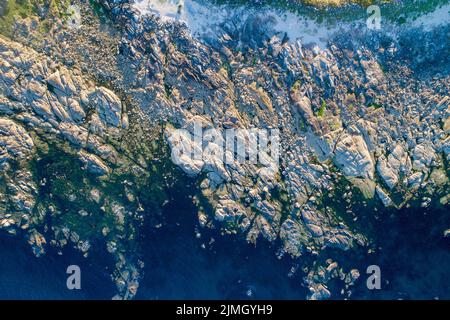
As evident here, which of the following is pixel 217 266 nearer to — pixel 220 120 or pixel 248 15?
pixel 220 120

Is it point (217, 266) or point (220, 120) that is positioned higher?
point (220, 120)

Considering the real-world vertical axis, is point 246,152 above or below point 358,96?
below

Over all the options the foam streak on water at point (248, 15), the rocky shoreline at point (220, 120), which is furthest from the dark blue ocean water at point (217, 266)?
the foam streak on water at point (248, 15)

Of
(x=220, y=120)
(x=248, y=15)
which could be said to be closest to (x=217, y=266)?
(x=220, y=120)

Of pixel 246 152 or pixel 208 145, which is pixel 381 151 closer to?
pixel 246 152

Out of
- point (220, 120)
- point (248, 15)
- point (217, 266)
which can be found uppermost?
point (248, 15)

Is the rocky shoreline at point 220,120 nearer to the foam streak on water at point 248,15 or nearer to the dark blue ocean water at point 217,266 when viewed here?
the foam streak on water at point 248,15

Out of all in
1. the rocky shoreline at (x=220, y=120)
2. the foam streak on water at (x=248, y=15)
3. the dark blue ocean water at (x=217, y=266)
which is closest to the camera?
the foam streak on water at (x=248, y=15)
